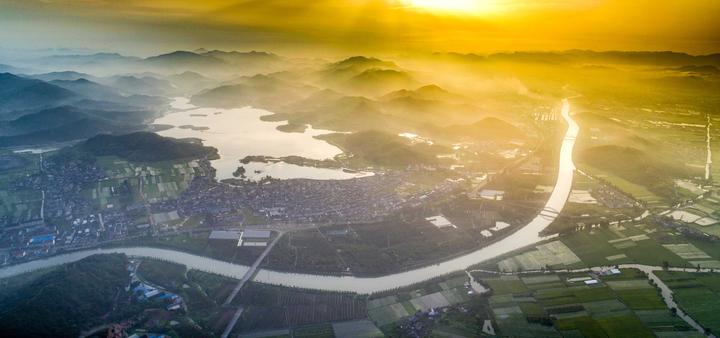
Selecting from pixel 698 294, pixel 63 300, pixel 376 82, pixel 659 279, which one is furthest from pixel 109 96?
pixel 698 294

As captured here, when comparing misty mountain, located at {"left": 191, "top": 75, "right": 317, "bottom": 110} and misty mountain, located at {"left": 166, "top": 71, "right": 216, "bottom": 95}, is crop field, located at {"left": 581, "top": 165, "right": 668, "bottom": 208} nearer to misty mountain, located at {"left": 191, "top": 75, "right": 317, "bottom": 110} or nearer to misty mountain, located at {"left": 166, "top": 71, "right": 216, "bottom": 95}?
misty mountain, located at {"left": 191, "top": 75, "right": 317, "bottom": 110}

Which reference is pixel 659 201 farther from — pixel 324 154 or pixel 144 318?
pixel 144 318

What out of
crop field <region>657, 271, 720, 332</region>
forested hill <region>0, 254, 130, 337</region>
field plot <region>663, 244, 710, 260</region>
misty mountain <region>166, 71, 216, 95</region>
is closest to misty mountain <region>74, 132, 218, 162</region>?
forested hill <region>0, 254, 130, 337</region>

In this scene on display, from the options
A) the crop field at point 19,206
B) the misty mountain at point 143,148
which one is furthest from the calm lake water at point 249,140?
the crop field at point 19,206

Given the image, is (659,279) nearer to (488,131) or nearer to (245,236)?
(245,236)

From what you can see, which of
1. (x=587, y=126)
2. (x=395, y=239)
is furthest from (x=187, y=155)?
(x=587, y=126)

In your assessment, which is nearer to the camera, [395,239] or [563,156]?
A: [395,239]

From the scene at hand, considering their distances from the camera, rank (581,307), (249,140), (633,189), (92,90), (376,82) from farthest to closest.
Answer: (376,82)
(92,90)
(249,140)
(633,189)
(581,307)
